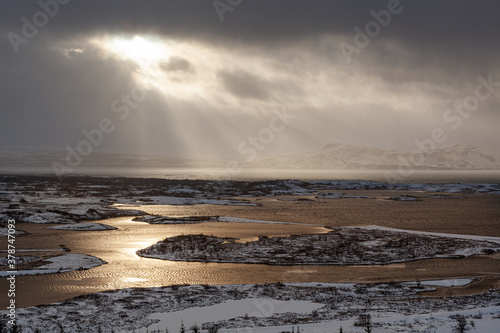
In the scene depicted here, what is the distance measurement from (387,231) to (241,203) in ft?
173

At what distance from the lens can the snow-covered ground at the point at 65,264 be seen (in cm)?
3331

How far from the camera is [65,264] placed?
35969mm

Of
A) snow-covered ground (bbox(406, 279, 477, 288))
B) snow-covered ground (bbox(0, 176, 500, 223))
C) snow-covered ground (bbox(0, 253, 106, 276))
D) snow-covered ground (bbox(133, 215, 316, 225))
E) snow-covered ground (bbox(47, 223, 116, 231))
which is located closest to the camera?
snow-covered ground (bbox(406, 279, 477, 288))

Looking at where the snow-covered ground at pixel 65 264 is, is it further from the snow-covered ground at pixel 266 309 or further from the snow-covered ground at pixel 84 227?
the snow-covered ground at pixel 84 227

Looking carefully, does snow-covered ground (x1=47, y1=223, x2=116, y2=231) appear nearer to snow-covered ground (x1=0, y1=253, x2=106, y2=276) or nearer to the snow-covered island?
the snow-covered island

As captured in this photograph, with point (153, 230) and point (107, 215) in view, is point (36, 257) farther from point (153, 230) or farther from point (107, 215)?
point (107, 215)

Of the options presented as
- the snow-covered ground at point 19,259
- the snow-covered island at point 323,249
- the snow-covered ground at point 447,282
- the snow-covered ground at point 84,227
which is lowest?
the snow-covered ground at point 84,227

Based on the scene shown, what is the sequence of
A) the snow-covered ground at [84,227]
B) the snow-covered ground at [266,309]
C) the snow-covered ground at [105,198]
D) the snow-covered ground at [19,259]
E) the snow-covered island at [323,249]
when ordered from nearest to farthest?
1. the snow-covered ground at [266,309]
2. the snow-covered ground at [19,259]
3. the snow-covered island at [323,249]
4. the snow-covered ground at [84,227]
5. the snow-covered ground at [105,198]

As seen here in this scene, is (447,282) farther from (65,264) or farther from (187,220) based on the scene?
(187,220)

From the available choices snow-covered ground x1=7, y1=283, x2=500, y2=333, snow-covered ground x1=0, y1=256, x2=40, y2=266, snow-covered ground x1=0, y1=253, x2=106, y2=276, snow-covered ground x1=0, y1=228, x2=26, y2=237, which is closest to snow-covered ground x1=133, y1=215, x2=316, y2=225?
snow-covered ground x1=0, y1=228, x2=26, y2=237

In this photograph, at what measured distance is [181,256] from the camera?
1602 inches

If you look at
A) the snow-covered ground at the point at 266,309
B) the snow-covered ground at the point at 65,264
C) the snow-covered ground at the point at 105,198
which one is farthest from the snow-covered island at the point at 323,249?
the snow-covered ground at the point at 105,198

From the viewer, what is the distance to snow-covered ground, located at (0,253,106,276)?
33.3 meters

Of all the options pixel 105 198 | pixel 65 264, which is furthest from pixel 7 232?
pixel 105 198
